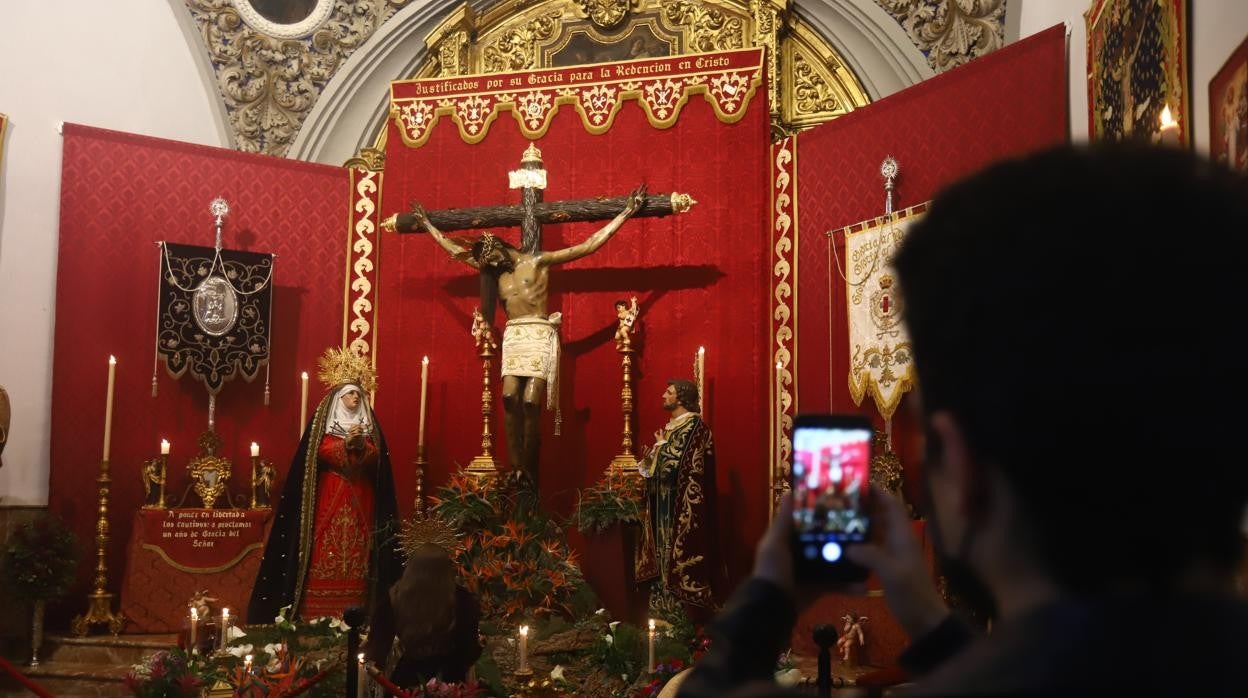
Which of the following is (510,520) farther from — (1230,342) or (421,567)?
(1230,342)

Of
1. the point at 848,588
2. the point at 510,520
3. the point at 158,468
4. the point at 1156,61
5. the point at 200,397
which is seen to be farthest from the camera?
the point at 200,397

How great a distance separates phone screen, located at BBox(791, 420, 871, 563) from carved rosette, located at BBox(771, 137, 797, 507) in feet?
21.9

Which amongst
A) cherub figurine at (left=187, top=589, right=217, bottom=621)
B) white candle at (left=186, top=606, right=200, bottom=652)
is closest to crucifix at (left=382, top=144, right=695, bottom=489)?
cherub figurine at (left=187, top=589, right=217, bottom=621)

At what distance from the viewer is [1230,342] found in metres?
0.87

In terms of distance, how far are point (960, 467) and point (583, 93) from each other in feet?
26.9

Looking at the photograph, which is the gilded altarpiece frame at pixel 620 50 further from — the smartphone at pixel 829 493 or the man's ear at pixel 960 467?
the man's ear at pixel 960 467

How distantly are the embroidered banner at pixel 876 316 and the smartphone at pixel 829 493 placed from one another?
18.5 ft

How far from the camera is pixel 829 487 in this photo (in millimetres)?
1291

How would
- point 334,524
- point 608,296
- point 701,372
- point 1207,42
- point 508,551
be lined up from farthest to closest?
1. point 608,296
2. point 701,372
3. point 334,524
4. point 508,551
5. point 1207,42

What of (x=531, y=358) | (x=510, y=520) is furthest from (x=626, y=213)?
(x=510, y=520)

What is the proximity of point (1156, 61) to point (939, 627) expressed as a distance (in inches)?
150

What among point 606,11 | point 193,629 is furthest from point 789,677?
point 606,11

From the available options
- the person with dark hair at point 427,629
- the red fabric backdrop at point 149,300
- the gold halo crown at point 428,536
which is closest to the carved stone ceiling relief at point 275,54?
the red fabric backdrop at point 149,300

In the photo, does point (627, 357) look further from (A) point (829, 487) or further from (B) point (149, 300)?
(A) point (829, 487)
